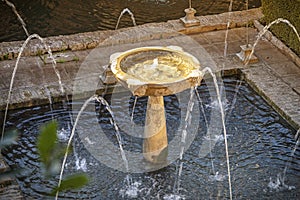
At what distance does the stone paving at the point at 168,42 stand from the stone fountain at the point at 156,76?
1.21 metres

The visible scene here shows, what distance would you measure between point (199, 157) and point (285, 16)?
2.79 m

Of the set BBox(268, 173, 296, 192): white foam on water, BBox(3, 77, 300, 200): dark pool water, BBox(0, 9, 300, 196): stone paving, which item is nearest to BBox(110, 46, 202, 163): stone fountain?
BBox(3, 77, 300, 200): dark pool water

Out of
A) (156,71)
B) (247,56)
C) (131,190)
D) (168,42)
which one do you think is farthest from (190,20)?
(131,190)

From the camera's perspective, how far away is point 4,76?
633 centimetres

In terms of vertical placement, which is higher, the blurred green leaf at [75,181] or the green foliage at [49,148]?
the green foliage at [49,148]

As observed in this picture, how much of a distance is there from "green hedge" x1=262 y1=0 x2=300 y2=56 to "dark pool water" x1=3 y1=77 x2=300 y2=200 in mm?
1083

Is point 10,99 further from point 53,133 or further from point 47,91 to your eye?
point 53,133

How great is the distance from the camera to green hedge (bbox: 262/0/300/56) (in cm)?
676

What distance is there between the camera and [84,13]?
333 inches

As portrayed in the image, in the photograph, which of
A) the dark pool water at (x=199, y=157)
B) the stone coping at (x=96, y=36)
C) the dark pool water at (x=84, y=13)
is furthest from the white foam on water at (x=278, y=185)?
the dark pool water at (x=84, y=13)

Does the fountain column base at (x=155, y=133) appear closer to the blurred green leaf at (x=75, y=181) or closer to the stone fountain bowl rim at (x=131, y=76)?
the stone fountain bowl rim at (x=131, y=76)

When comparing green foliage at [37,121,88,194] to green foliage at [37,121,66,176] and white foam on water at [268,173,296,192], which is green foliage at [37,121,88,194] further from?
white foam on water at [268,173,296,192]

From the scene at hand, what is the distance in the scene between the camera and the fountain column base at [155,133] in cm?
481

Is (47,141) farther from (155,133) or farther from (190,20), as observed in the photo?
(190,20)
